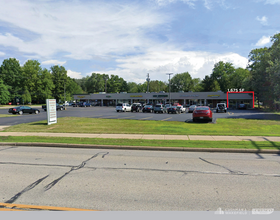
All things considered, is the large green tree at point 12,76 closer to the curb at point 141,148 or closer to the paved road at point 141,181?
the curb at point 141,148

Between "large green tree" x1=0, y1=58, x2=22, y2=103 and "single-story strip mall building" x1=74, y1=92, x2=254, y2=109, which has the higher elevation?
"large green tree" x1=0, y1=58, x2=22, y2=103

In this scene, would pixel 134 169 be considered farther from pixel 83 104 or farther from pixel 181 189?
pixel 83 104

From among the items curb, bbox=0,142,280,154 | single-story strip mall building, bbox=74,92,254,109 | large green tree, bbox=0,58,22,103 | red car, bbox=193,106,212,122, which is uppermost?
large green tree, bbox=0,58,22,103

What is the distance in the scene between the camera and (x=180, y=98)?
69312mm

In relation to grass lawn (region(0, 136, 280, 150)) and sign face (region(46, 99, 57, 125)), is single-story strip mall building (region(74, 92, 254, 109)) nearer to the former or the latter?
sign face (region(46, 99, 57, 125))

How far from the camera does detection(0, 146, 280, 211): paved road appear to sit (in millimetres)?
4410

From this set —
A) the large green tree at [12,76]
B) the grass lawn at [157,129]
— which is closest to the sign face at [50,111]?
the grass lawn at [157,129]

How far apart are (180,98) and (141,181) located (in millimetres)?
65241

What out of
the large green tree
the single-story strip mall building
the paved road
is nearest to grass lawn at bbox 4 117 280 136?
the paved road

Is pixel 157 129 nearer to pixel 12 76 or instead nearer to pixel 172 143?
pixel 172 143

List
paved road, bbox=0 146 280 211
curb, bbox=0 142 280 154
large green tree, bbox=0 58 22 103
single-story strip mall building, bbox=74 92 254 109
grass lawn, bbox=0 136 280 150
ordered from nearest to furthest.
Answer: paved road, bbox=0 146 280 211
curb, bbox=0 142 280 154
grass lawn, bbox=0 136 280 150
single-story strip mall building, bbox=74 92 254 109
large green tree, bbox=0 58 22 103

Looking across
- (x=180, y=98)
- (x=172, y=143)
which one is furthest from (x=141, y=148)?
(x=180, y=98)

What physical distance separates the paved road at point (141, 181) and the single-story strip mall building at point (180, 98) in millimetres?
58361

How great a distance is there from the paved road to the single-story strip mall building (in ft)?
191
